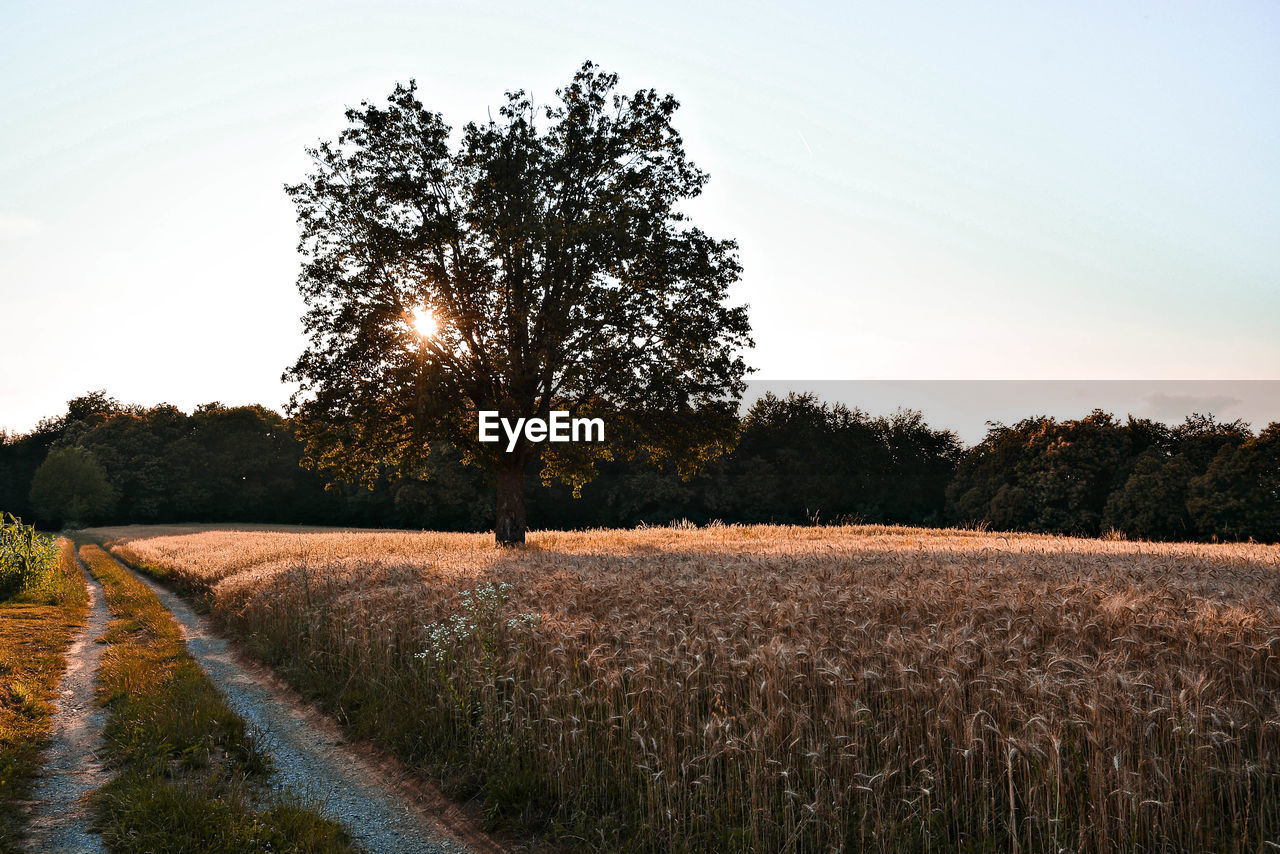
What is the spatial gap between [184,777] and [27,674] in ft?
21.8

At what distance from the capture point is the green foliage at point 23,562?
2003 centimetres

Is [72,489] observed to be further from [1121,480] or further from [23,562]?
[1121,480]

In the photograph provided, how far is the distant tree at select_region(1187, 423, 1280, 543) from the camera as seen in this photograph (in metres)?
45.7

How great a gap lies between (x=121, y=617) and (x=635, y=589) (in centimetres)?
1497

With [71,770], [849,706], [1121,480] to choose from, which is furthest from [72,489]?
[1121,480]

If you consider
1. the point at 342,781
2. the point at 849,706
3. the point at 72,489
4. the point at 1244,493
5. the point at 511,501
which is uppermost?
the point at 511,501

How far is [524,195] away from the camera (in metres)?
24.7

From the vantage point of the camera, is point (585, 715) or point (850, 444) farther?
point (850, 444)

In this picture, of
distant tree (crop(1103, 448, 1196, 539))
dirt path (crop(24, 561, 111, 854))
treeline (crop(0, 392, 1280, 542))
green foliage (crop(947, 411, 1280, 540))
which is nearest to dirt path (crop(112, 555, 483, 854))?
dirt path (crop(24, 561, 111, 854))

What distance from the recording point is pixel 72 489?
7669 centimetres

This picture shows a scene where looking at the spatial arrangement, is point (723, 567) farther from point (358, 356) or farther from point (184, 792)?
point (358, 356)

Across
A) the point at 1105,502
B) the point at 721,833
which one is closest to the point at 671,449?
the point at 721,833

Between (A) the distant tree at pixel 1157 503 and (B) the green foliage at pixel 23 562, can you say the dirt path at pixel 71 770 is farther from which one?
(A) the distant tree at pixel 1157 503

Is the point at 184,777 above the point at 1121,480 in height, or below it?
below
